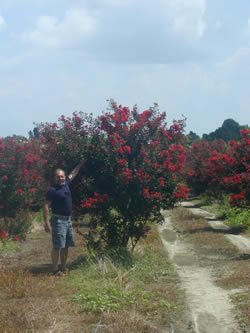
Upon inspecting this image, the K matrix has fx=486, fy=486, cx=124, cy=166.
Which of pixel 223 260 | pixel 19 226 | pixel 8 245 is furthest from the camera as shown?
pixel 19 226

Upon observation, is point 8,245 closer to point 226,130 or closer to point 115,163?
point 115,163

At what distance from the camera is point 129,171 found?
9570 mm

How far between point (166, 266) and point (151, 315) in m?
4.25

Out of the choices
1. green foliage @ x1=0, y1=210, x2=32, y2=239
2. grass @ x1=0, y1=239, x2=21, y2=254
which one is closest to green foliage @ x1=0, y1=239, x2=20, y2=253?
grass @ x1=0, y1=239, x2=21, y2=254

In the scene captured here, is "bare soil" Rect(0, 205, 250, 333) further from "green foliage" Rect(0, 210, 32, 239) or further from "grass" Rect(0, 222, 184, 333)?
"green foliage" Rect(0, 210, 32, 239)

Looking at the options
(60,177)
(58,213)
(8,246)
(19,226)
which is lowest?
(8,246)

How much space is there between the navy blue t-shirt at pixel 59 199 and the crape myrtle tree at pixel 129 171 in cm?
74

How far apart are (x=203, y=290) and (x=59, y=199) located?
2.98 m

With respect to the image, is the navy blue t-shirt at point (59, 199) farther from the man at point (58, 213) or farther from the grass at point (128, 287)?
the grass at point (128, 287)

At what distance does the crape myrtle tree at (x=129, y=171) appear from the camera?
978 cm

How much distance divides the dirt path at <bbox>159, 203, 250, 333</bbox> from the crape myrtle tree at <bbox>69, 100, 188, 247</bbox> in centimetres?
156

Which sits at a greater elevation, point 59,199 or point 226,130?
point 226,130

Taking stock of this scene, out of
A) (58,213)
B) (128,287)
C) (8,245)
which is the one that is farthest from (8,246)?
(128,287)

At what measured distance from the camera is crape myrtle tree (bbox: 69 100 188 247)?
9.78 meters
